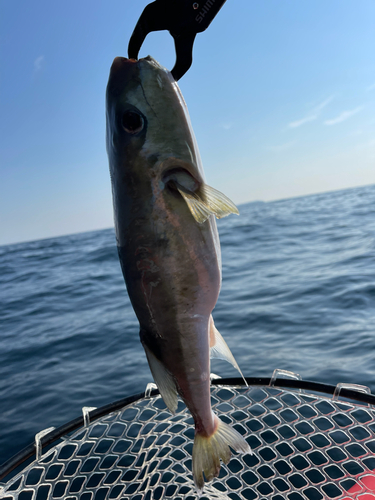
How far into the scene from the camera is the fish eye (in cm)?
154

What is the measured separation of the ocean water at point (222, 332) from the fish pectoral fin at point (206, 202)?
4065 mm

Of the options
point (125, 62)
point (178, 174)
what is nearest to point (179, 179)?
point (178, 174)

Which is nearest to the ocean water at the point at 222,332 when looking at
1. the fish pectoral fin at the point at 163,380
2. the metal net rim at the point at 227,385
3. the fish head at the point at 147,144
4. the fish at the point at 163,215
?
the metal net rim at the point at 227,385

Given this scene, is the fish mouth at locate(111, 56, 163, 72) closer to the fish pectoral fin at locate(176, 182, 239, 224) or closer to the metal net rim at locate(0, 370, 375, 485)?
the fish pectoral fin at locate(176, 182, 239, 224)

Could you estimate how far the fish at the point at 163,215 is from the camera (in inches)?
58.1

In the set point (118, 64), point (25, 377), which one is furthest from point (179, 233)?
point (25, 377)

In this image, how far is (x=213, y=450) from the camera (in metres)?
1.85

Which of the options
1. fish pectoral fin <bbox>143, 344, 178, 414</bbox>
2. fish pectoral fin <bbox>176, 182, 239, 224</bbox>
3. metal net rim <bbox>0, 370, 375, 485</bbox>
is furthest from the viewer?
metal net rim <bbox>0, 370, 375, 485</bbox>

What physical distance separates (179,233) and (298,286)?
7829 millimetres

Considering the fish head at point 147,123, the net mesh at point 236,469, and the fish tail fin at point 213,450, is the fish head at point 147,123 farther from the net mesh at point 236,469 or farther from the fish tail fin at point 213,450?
the net mesh at point 236,469

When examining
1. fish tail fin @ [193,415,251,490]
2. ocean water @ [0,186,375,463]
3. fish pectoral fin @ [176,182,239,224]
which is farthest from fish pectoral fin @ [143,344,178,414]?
ocean water @ [0,186,375,463]

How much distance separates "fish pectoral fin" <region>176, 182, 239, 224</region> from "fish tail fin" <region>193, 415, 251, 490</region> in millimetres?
1140

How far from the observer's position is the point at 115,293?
1128 centimetres

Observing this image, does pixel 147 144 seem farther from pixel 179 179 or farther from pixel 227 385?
pixel 227 385
